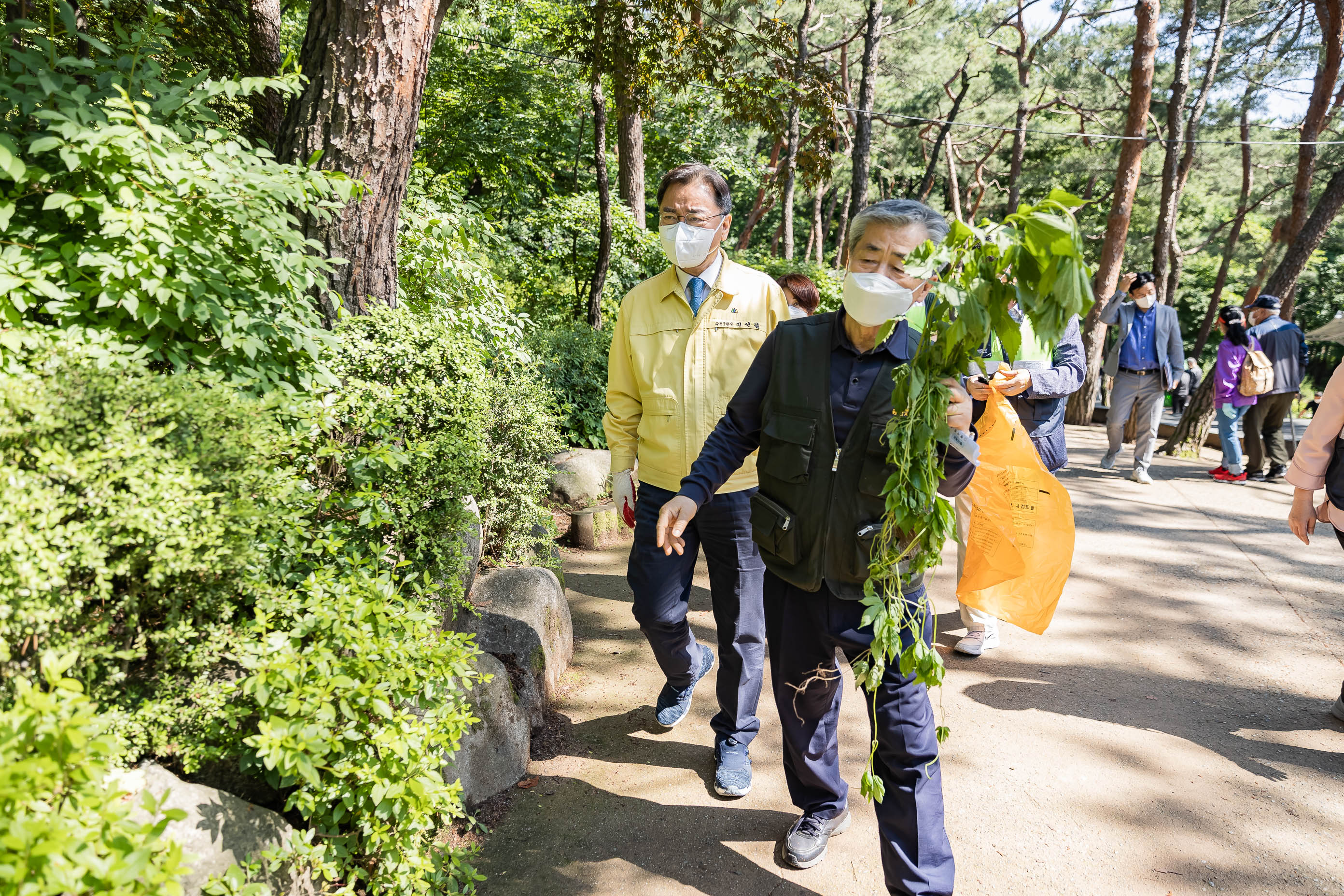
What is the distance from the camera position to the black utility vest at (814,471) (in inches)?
87.9

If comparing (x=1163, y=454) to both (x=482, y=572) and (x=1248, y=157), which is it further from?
(x=1248, y=157)

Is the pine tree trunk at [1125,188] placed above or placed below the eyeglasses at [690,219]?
above

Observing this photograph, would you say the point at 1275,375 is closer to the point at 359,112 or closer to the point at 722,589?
the point at 722,589

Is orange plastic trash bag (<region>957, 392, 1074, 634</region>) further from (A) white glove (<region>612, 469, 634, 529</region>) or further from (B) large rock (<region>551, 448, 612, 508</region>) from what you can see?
(B) large rock (<region>551, 448, 612, 508</region>)

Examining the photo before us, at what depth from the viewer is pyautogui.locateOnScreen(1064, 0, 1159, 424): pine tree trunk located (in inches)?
496

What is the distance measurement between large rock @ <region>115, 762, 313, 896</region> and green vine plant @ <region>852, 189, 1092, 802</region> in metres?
1.52

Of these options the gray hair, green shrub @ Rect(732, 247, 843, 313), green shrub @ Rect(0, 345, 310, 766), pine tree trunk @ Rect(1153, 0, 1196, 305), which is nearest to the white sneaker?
the gray hair

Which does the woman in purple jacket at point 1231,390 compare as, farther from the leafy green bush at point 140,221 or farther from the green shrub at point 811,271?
the leafy green bush at point 140,221

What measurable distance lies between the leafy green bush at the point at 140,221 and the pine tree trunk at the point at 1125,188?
40.5 feet

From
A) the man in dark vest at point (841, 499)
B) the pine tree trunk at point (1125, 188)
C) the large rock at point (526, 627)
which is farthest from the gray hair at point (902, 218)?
the pine tree trunk at point (1125, 188)

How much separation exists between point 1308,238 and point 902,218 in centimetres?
1135

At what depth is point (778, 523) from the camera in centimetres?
238

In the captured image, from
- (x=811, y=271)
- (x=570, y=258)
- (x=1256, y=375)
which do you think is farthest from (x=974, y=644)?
(x=811, y=271)

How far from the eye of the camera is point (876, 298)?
2213 millimetres
